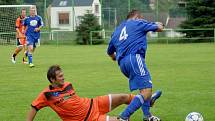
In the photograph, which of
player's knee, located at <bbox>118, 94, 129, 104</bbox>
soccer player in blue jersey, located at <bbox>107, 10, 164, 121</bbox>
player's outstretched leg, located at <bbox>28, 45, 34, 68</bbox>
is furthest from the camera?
player's outstretched leg, located at <bbox>28, 45, 34, 68</bbox>

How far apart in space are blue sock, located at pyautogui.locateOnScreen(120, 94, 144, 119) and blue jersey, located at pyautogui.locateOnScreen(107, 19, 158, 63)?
30.4 inches

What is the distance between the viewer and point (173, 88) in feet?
37.7

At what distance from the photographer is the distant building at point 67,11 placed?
157 ft

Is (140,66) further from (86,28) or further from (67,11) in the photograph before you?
(67,11)

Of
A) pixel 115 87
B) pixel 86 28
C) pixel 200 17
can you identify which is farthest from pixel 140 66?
pixel 200 17

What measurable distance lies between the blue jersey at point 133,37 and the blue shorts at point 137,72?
11 cm

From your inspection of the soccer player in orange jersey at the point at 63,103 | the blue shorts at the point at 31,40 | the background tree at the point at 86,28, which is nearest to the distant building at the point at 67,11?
the background tree at the point at 86,28

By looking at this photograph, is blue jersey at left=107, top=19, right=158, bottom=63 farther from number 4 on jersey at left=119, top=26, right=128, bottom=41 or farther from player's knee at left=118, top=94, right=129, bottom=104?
player's knee at left=118, top=94, right=129, bottom=104

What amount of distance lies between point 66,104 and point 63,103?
0.04 m

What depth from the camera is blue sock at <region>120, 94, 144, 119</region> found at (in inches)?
273

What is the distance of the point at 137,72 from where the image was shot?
7.32 metres

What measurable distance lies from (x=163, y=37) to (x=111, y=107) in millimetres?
34000

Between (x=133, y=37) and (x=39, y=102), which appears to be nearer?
(x=39, y=102)

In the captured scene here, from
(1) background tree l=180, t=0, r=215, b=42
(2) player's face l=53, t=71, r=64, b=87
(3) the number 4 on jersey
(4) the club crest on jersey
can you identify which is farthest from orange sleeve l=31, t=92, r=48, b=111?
(1) background tree l=180, t=0, r=215, b=42
